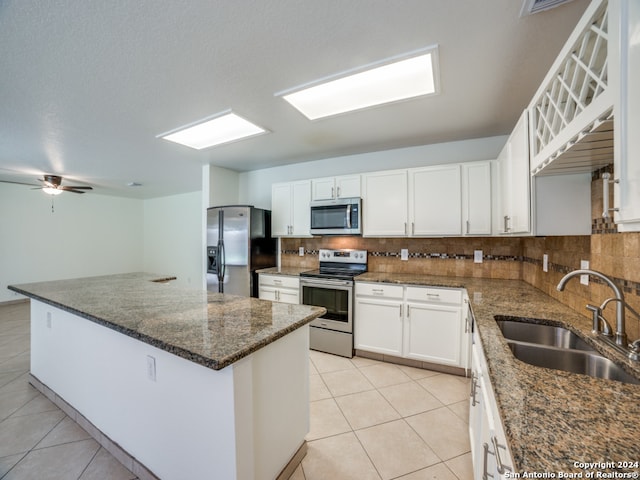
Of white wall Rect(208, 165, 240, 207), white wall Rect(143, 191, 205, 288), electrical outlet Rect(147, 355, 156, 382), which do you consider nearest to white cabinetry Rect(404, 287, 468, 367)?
electrical outlet Rect(147, 355, 156, 382)

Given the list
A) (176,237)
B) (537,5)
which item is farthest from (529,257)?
(176,237)

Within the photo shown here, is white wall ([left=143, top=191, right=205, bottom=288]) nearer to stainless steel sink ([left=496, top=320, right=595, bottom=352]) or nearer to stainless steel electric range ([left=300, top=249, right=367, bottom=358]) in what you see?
stainless steel electric range ([left=300, top=249, right=367, bottom=358])

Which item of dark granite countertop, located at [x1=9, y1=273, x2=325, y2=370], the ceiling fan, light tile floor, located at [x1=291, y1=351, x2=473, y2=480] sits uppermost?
the ceiling fan

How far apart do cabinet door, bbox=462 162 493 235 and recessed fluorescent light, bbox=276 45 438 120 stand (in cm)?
110

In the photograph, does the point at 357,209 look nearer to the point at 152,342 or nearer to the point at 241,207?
the point at 241,207

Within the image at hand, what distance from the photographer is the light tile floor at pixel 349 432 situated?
157 centimetres

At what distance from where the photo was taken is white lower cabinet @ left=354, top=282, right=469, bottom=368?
255 cm

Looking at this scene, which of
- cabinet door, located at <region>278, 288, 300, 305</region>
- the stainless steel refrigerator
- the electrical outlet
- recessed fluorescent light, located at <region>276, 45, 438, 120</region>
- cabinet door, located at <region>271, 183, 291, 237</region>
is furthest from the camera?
cabinet door, located at <region>271, 183, 291, 237</region>

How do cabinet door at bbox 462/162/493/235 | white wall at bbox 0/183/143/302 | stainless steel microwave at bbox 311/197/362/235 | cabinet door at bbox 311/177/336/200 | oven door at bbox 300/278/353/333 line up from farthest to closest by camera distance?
white wall at bbox 0/183/143/302
cabinet door at bbox 311/177/336/200
stainless steel microwave at bbox 311/197/362/235
oven door at bbox 300/278/353/333
cabinet door at bbox 462/162/493/235

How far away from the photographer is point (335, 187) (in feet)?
11.1

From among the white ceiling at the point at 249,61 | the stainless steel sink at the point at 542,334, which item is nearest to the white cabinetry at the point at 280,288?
the white ceiling at the point at 249,61

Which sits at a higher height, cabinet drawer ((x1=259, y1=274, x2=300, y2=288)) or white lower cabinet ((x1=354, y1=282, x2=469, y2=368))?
cabinet drawer ((x1=259, y1=274, x2=300, y2=288))

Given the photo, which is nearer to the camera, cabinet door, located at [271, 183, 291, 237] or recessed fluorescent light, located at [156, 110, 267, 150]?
recessed fluorescent light, located at [156, 110, 267, 150]

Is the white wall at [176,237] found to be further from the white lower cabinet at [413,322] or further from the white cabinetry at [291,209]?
the white lower cabinet at [413,322]
